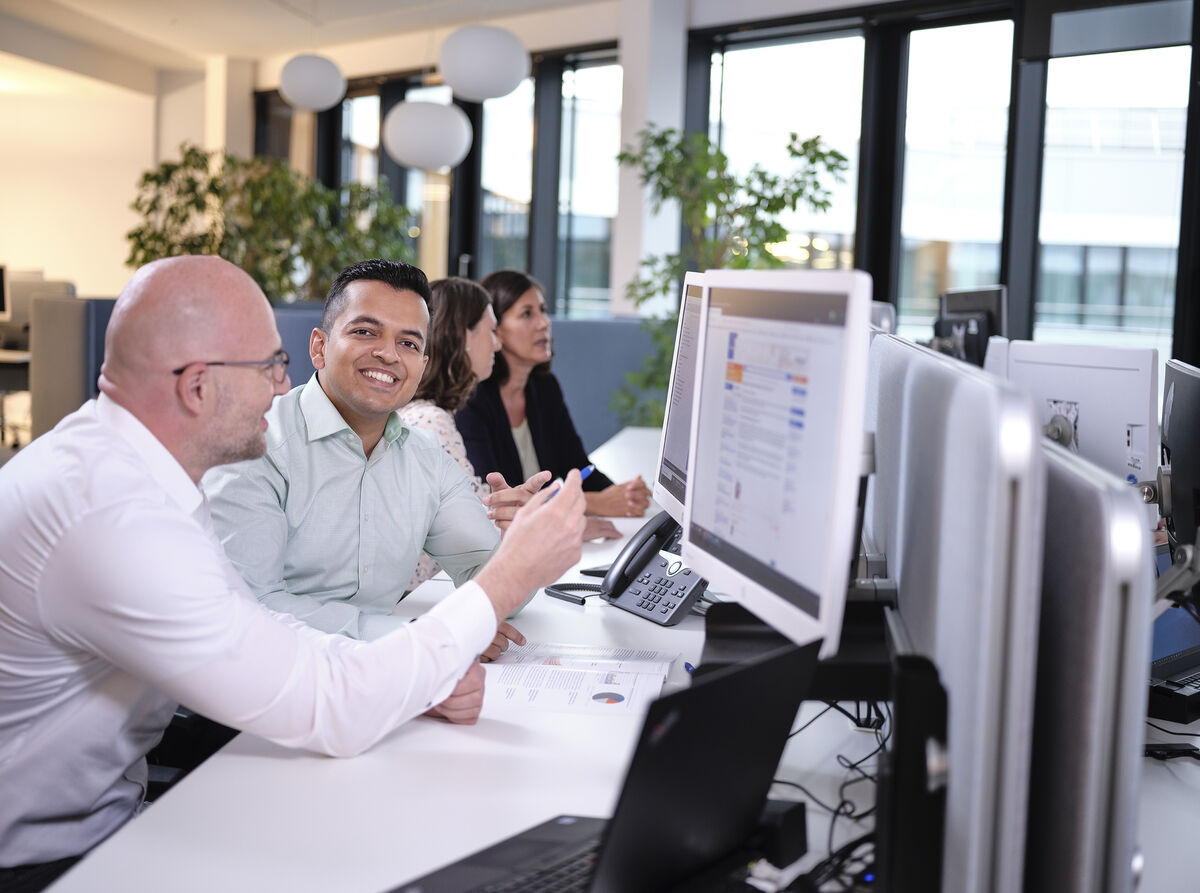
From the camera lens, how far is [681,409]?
1.58m

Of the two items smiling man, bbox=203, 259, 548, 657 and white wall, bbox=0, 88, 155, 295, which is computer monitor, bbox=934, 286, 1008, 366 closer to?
smiling man, bbox=203, 259, 548, 657

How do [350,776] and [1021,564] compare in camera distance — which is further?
[350,776]

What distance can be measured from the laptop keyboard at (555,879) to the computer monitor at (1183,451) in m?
1.09

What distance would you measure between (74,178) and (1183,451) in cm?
1096

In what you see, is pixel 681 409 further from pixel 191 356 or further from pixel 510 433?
pixel 510 433

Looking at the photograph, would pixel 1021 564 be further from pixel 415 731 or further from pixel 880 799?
pixel 415 731

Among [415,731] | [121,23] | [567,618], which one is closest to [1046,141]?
[567,618]

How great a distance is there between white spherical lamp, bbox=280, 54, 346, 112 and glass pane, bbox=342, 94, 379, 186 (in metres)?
2.38

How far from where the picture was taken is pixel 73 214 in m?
10.5

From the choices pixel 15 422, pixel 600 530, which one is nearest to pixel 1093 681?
pixel 600 530

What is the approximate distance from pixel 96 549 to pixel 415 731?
418mm

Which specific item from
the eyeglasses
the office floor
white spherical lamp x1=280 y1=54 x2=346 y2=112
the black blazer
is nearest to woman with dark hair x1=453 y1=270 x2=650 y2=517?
the black blazer

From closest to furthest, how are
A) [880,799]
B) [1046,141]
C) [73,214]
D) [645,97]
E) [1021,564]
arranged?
[1021,564] → [880,799] → [1046,141] → [645,97] → [73,214]

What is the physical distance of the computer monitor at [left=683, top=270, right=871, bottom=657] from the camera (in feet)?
3.19
